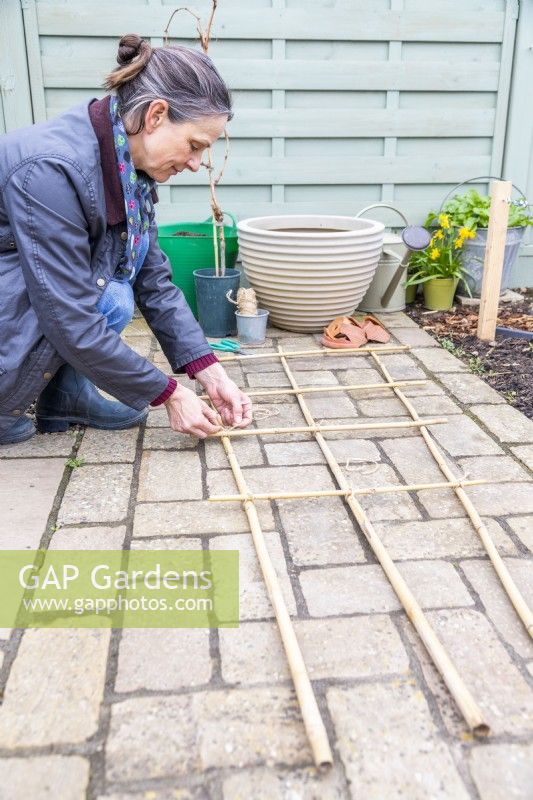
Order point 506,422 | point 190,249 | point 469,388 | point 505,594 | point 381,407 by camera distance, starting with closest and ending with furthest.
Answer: point 505,594 < point 506,422 < point 381,407 < point 469,388 < point 190,249

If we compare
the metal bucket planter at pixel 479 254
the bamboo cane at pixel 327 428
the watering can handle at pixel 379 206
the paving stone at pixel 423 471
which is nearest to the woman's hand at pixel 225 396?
the bamboo cane at pixel 327 428

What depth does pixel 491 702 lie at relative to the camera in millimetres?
1316

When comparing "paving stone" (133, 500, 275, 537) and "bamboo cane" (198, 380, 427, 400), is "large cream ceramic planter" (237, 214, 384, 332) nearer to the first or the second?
"bamboo cane" (198, 380, 427, 400)

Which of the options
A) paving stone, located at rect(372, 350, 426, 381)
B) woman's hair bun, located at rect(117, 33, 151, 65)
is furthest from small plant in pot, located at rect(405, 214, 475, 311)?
woman's hair bun, located at rect(117, 33, 151, 65)

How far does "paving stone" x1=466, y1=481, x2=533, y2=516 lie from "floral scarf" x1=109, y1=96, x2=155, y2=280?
119 cm

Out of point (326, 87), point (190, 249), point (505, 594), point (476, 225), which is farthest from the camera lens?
point (476, 225)

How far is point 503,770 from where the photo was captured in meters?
1.18

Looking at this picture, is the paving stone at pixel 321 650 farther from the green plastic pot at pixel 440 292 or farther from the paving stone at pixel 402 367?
the green plastic pot at pixel 440 292

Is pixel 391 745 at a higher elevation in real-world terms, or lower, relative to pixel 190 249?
lower

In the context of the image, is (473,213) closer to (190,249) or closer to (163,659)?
(190,249)

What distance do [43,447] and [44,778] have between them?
4.24ft

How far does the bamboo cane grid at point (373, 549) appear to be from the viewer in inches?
48.5

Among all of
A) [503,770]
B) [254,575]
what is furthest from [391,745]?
[254,575]

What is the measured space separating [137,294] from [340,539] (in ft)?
3.55
